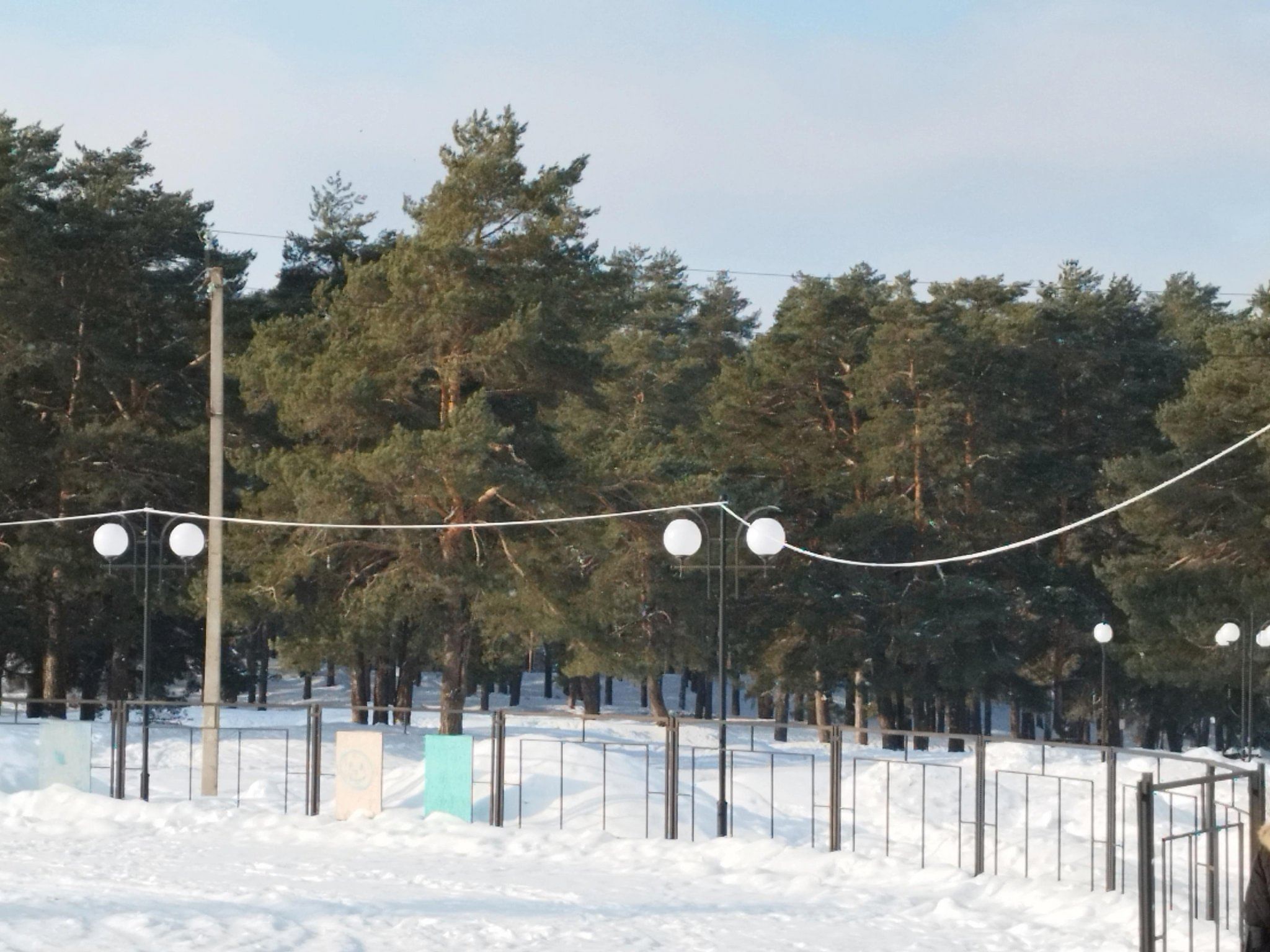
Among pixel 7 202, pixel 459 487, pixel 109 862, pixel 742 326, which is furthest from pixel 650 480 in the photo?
pixel 742 326

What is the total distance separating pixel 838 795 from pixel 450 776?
3.48 m

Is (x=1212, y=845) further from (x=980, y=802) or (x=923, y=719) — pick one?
(x=923, y=719)

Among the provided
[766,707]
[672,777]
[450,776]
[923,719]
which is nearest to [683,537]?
[672,777]

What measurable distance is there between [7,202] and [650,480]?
1229 centimetres

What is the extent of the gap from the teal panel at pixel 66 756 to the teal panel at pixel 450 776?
357 centimetres

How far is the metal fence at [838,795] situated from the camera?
977 centimetres

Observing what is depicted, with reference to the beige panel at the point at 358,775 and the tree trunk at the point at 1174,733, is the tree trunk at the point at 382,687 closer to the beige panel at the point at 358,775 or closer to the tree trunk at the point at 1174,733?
the tree trunk at the point at 1174,733

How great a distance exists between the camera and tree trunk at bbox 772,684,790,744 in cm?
3996

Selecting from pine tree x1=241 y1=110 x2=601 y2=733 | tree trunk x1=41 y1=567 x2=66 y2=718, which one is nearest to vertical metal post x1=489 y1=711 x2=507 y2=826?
pine tree x1=241 y1=110 x2=601 y2=733

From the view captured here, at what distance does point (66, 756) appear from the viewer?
48.1ft

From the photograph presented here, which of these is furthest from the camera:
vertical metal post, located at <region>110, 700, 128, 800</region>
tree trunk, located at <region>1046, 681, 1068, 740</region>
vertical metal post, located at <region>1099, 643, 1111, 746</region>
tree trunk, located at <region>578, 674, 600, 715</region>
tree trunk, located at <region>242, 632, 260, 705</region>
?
tree trunk, located at <region>242, 632, 260, 705</region>

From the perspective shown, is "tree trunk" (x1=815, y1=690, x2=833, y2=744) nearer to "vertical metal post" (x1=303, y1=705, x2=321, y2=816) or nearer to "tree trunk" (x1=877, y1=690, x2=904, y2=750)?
"tree trunk" (x1=877, y1=690, x2=904, y2=750)

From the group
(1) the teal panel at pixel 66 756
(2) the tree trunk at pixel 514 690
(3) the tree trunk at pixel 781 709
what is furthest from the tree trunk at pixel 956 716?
(1) the teal panel at pixel 66 756

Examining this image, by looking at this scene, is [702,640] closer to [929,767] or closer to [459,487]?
[929,767]
